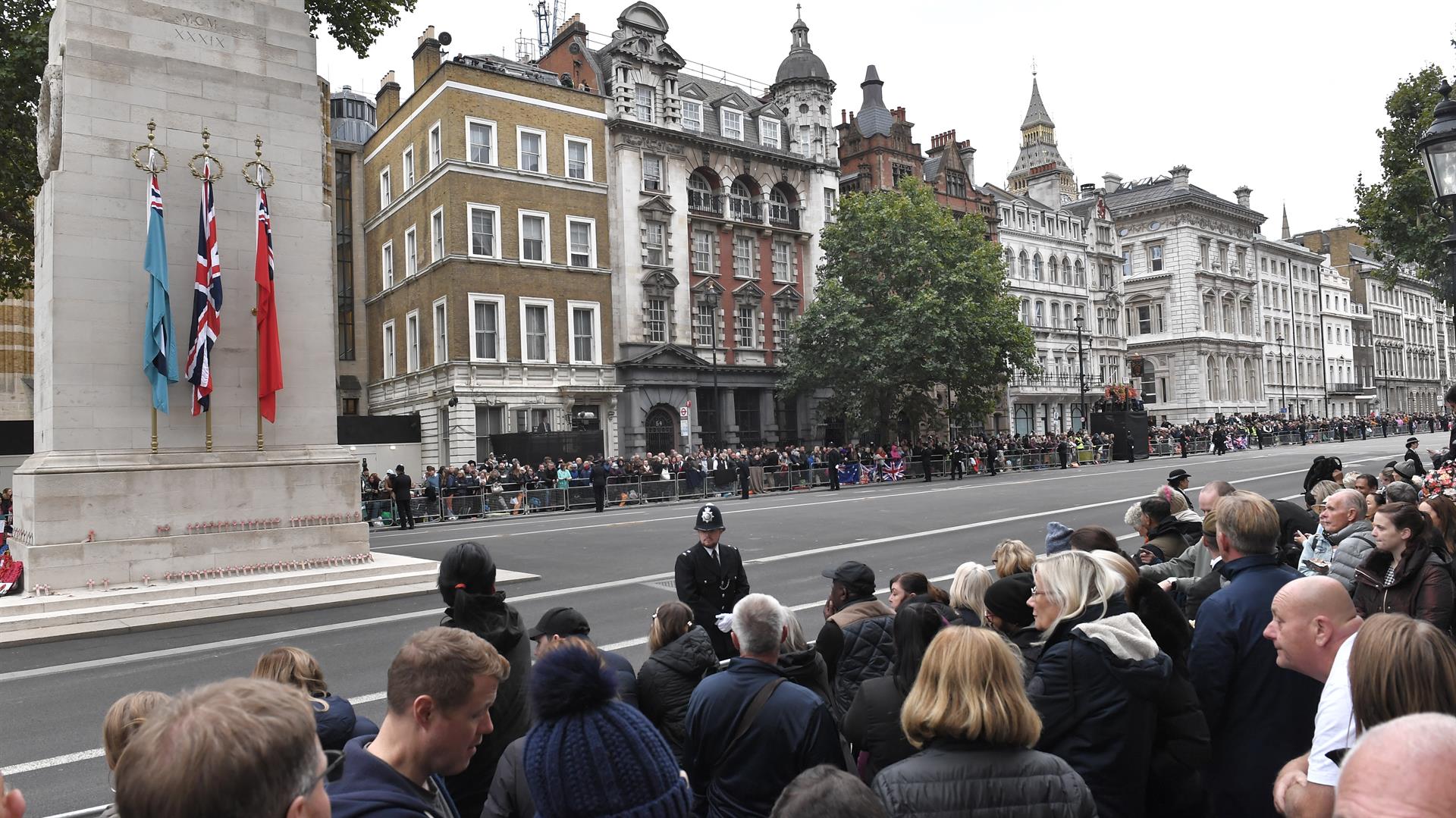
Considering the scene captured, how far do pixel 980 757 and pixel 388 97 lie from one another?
5058 centimetres

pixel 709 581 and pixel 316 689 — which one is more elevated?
pixel 316 689

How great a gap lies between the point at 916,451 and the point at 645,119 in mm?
20496

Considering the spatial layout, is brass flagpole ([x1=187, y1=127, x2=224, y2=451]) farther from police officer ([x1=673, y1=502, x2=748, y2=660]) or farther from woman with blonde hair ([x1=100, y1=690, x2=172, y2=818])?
woman with blonde hair ([x1=100, y1=690, x2=172, y2=818])

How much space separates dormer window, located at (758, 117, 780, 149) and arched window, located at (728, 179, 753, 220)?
9.99 feet

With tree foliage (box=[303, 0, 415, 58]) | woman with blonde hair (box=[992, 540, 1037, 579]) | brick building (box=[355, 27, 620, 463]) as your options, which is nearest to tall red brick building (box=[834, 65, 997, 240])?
brick building (box=[355, 27, 620, 463])

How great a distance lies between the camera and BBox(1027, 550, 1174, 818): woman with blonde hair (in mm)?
3629

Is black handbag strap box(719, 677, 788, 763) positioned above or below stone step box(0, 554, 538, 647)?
above

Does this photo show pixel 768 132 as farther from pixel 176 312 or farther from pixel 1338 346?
pixel 1338 346

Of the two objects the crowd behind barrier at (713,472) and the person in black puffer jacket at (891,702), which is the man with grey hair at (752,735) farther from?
the crowd behind barrier at (713,472)

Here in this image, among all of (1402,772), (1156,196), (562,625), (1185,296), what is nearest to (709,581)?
(562,625)

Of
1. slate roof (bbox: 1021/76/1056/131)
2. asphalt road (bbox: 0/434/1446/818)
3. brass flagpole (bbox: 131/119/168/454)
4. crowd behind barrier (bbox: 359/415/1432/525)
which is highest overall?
slate roof (bbox: 1021/76/1056/131)

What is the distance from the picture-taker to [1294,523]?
363 inches

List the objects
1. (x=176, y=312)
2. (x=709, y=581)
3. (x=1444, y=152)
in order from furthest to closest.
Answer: (x=176, y=312) → (x=1444, y=152) → (x=709, y=581)

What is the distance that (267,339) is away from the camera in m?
14.5
